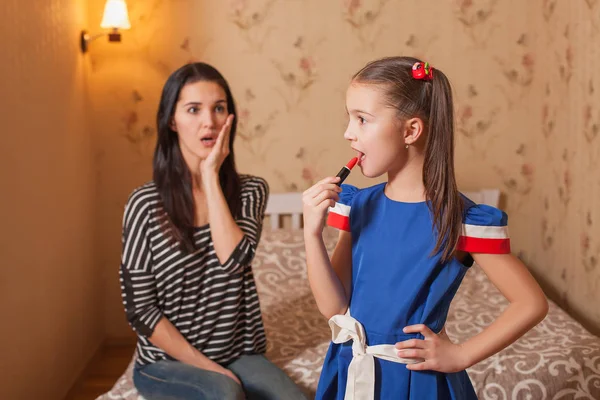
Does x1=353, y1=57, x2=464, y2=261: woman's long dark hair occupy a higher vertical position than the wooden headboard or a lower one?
higher

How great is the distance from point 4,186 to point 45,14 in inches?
28.6

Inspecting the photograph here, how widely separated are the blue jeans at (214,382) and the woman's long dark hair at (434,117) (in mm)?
761

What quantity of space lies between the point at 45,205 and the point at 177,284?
81 cm

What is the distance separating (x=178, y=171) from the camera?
6.22 ft

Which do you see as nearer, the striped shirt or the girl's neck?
the girl's neck

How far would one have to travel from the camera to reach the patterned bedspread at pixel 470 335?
1909 mm

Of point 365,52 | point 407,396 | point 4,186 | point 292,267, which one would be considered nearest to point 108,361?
point 292,267

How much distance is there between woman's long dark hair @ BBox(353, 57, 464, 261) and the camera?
1118 millimetres

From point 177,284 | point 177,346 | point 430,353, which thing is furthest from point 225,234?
point 430,353

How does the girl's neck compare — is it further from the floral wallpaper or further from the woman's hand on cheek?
the floral wallpaper

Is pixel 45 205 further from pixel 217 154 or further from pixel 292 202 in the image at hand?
pixel 292 202

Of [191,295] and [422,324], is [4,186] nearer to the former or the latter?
[191,295]

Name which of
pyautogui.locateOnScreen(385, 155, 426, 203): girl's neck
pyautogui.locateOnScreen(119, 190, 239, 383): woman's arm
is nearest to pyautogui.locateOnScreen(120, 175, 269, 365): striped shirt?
pyautogui.locateOnScreen(119, 190, 239, 383): woman's arm

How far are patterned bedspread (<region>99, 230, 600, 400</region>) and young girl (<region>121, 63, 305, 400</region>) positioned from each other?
0.65ft
